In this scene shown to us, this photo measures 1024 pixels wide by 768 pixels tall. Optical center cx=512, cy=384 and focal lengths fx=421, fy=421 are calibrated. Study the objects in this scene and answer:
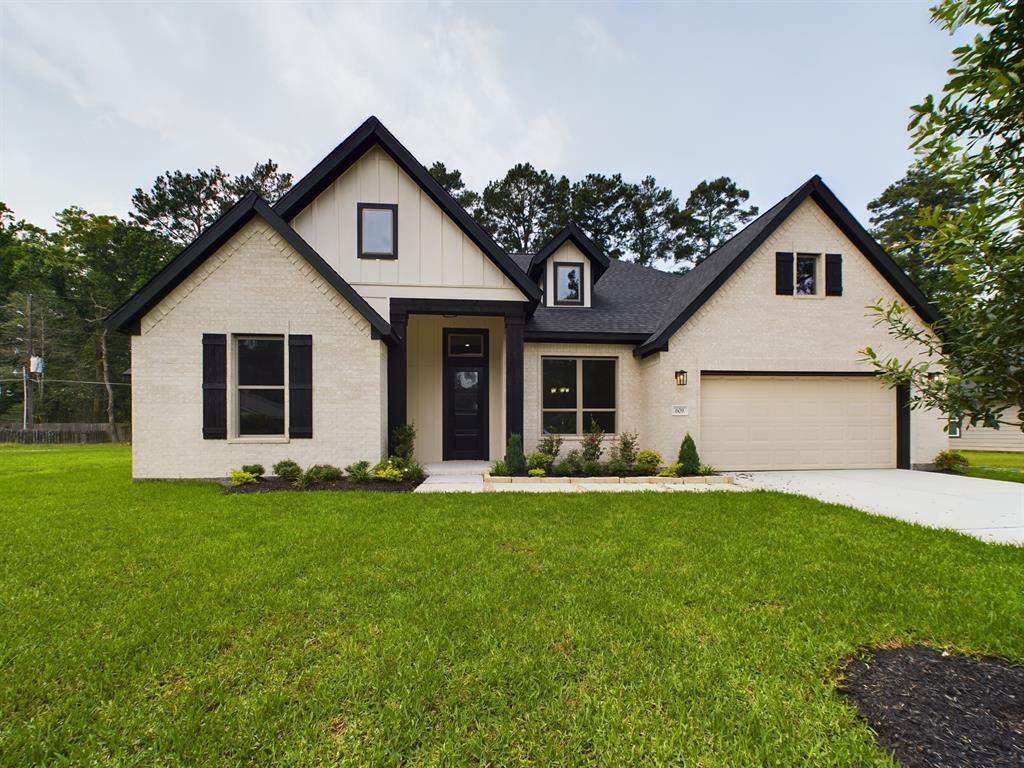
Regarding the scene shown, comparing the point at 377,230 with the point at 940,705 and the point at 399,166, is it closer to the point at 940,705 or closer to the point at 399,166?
the point at 399,166

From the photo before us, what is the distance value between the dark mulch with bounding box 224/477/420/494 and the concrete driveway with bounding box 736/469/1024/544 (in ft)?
21.7

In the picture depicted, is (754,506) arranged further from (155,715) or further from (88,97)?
(88,97)

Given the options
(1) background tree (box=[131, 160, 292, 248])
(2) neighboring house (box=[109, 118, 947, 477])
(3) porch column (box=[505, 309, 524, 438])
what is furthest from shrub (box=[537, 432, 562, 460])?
(1) background tree (box=[131, 160, 292, 248])

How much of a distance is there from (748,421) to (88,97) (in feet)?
71.0

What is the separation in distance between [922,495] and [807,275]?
5.50m

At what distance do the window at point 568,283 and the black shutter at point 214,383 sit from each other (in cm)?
765

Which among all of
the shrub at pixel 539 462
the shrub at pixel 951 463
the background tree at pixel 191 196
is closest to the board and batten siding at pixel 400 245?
the shrub at pixel 539 462

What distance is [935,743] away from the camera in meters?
1.96

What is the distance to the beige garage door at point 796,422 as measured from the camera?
10047 mm

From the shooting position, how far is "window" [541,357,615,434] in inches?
411

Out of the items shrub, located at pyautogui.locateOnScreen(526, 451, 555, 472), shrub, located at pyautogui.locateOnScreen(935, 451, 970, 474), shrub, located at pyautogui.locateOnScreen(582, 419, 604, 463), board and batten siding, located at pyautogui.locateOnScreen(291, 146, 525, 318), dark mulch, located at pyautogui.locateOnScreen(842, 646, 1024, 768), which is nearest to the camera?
dark mulch, located at pyautogui.locateOnScreen(842, 646, 1024, 768)

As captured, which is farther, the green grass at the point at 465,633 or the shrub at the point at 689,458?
the shrub at the point at 689,458

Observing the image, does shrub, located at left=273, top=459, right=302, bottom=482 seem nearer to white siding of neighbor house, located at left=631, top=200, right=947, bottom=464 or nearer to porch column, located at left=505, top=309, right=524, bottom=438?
porch column, located at left=505, top=309, right=524, bottom=438

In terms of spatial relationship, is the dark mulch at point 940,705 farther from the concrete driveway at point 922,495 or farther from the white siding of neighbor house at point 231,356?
the white siding of neighbor house at point 231,356
